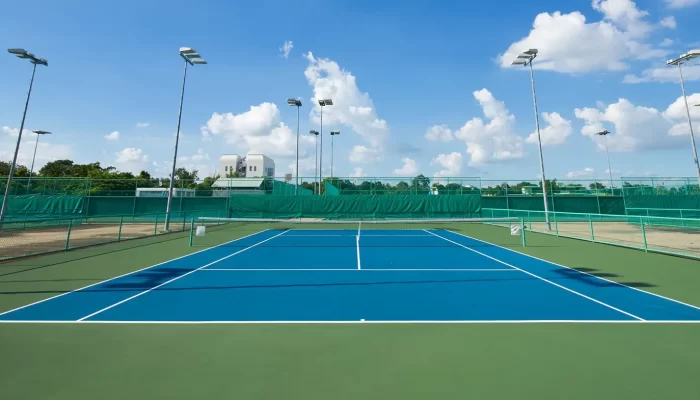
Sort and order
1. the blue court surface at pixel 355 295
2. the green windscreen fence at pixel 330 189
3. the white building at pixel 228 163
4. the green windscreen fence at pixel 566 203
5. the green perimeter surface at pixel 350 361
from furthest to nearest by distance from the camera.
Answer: the white building at pixel 228 163
the green windscreen fence at pixel 330 189
the green windscreen fence at pixel 566 203
the blue court surface at pixel 355 295
the green perimeter surface at pixel 350 361

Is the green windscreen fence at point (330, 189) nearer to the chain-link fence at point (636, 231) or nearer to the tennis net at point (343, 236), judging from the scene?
the tennis net at point (343, 236)

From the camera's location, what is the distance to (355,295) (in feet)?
24.4

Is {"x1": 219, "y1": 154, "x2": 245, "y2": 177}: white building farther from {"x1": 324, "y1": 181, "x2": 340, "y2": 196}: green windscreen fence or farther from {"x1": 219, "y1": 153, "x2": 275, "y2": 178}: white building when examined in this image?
{"x1": 324, "y1": 181, "x2": 340, "y2": 196}: green windscreen fence

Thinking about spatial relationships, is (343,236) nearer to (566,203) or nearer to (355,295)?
(355,295)

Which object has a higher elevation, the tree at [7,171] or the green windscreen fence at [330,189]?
the tree at [7,171]

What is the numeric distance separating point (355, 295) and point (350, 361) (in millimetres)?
3100

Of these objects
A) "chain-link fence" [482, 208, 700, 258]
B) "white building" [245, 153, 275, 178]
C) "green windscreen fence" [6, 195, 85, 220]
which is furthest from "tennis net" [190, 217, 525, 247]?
"white building" [245, 153, 275, 178]

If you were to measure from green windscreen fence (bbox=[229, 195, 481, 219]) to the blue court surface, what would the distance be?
22.1 metres

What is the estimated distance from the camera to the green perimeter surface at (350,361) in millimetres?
3652

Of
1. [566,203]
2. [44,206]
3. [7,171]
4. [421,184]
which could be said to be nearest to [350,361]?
[421,184]

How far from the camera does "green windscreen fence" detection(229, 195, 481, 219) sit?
34.0 meters

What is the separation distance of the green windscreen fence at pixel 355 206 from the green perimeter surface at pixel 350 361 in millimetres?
28457

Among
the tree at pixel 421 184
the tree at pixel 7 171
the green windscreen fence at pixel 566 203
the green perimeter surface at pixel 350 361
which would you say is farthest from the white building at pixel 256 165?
the green perimeter surface at pixel 350 361

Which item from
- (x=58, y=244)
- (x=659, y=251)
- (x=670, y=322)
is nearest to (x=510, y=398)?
(x=670, y=322)
